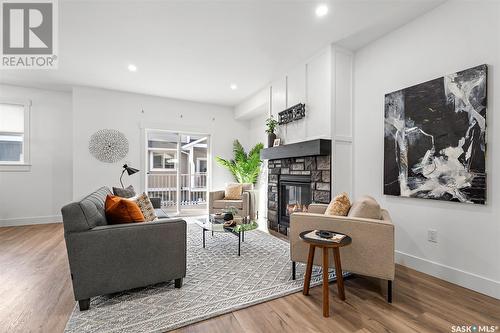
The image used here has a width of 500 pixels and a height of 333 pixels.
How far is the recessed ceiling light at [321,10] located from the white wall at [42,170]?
17.3 ft

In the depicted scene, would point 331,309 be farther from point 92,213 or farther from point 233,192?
point 233,192

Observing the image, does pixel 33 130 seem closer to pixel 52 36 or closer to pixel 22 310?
pixel 52 36

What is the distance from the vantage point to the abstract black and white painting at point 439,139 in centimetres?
213

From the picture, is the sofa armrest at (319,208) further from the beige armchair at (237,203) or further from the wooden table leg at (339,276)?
the beige armchair at (237,203)

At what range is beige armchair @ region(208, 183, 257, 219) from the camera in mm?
4621

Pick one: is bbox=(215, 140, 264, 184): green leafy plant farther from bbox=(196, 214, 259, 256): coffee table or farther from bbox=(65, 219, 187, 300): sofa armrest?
bbox=(65, 219, 187, 300): sofa armrest

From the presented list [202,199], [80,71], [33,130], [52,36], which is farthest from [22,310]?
[202,199]

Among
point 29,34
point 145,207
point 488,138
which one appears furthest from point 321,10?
point 29,34

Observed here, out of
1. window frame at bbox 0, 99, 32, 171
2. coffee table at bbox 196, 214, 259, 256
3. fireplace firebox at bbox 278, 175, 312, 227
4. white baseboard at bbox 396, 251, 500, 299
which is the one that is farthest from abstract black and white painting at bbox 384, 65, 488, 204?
window frame at bbox 0, 99, 32, 171

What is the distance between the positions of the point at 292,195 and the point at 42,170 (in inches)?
201

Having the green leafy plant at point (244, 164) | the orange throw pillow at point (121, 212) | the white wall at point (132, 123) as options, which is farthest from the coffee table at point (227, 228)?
the white wall at point (132, 123)

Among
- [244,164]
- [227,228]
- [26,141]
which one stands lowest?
[227,228]

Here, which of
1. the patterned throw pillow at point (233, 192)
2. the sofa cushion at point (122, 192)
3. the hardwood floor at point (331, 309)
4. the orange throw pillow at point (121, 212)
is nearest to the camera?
the hardwood floor at point (331, 309)

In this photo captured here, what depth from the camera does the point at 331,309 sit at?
6.13 ft
